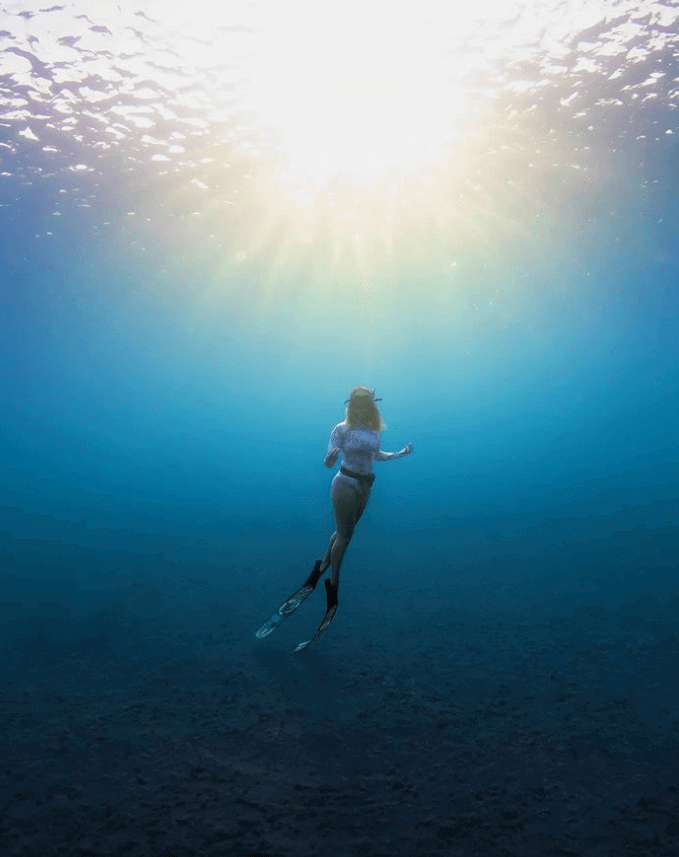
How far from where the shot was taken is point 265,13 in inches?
431

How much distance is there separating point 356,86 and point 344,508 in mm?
13046

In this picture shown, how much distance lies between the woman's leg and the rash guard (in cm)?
18

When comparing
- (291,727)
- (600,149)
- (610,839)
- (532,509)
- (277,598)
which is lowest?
(610,839)

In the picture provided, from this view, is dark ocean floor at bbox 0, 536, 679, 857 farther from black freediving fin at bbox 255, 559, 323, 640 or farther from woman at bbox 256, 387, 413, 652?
woman at bbox 256, 387, 413, 652

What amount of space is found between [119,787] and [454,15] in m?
13.8

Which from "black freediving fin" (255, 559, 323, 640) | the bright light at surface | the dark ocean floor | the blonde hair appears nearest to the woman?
the blonde hair

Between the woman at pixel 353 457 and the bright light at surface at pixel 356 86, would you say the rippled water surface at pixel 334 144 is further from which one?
the woman at pixel 353 457

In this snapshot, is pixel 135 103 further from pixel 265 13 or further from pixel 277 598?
pixel 277 598

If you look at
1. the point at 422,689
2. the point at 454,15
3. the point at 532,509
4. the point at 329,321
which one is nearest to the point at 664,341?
the point at 329,321

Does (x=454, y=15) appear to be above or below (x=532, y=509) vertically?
above

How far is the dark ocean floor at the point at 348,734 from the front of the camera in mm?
3824

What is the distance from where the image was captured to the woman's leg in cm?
538

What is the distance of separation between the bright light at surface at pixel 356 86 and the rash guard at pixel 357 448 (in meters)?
Result: 10.2

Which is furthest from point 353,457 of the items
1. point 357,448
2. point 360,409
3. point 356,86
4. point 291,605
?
point 356,86
